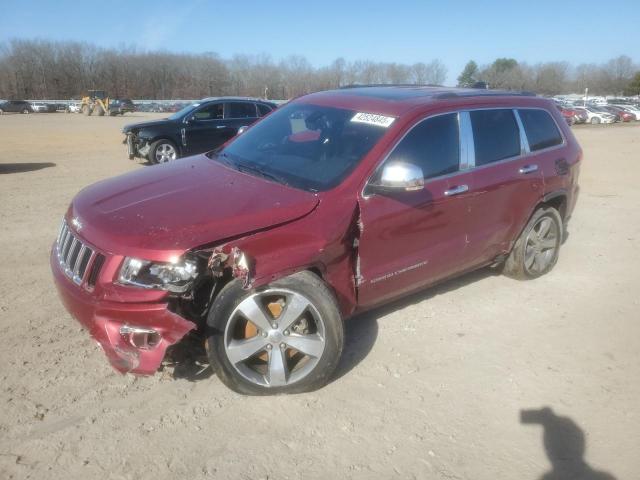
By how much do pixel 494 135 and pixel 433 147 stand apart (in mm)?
829

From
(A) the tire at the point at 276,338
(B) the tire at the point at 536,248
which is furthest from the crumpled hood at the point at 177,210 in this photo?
(B) the tire at the point at 536,248

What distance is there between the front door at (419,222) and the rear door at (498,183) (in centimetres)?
18

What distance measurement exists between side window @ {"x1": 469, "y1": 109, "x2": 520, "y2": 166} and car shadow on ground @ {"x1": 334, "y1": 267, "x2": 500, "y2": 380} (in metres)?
1.31

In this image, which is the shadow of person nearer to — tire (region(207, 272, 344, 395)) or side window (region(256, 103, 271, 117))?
tire (region(207, 272, 344, 395))

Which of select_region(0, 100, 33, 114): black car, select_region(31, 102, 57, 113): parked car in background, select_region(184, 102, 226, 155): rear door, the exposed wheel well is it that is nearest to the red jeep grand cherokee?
the exposed wheel well

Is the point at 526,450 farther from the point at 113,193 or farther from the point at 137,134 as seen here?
the point at 137,134

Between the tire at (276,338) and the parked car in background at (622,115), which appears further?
the parked car in background at (622,115)

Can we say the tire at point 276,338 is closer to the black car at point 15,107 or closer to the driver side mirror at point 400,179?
the driver side mirror at point 400,179

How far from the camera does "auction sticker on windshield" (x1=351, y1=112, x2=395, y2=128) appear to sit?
3.74 meters

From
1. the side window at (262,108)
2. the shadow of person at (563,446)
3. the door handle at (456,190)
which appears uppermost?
the door handle at (456,190)

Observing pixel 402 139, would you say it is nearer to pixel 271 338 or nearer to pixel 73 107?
pixel 271 338

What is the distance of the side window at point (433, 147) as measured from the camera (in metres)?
3.70

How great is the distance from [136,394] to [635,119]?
51.9 metres

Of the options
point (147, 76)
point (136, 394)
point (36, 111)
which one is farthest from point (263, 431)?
point (147, 76)
